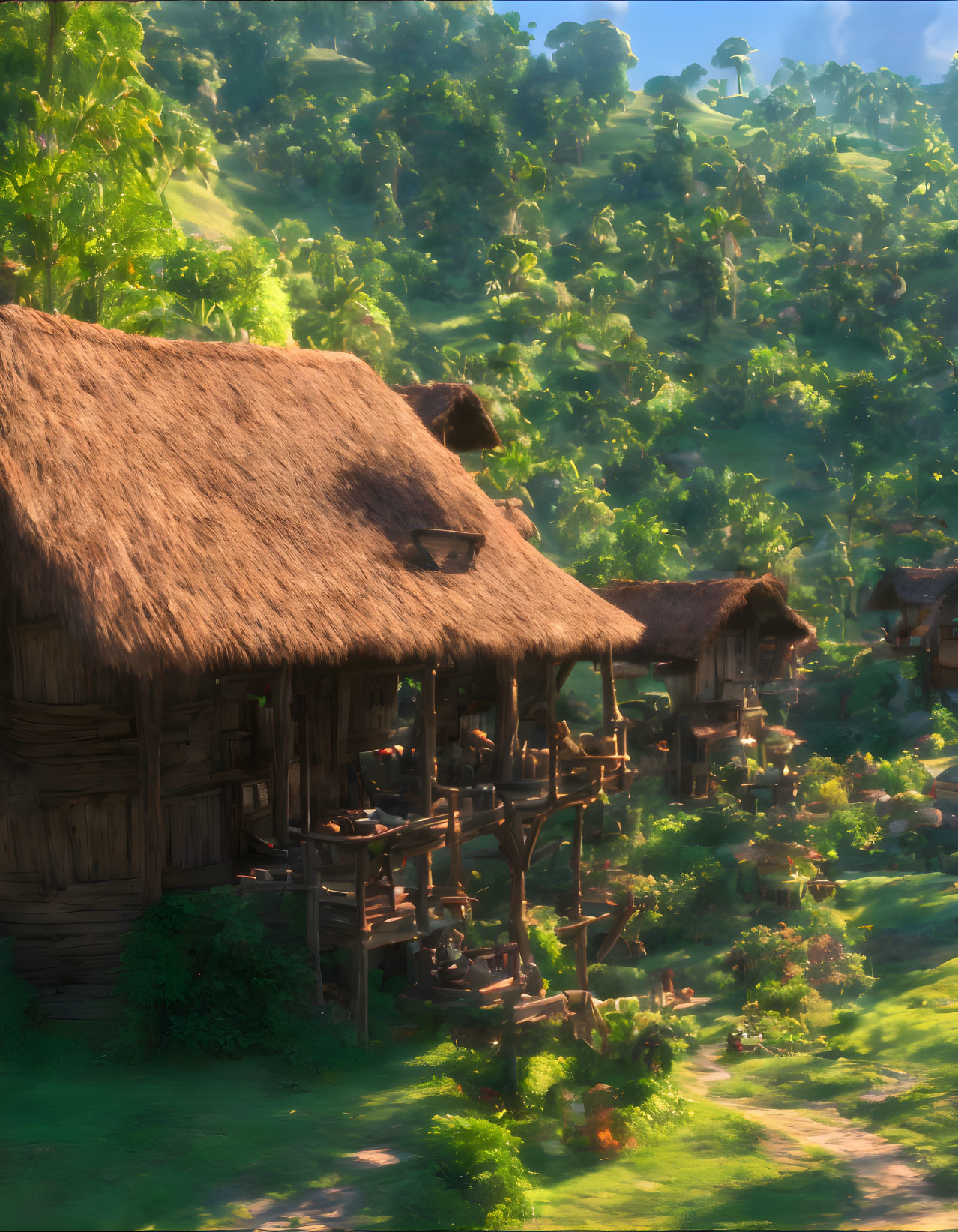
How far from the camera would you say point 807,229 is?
9175cm

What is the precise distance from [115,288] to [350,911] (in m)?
22.7

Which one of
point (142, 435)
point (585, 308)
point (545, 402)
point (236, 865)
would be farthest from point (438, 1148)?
point (585, 308)

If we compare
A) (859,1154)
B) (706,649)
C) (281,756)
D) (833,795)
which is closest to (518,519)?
(706,649)

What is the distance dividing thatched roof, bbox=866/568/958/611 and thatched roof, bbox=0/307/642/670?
22.2 metres

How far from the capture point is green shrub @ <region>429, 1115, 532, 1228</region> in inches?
489

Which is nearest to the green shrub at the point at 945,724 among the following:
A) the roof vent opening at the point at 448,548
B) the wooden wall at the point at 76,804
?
the roof vent opening at the point at 448,548

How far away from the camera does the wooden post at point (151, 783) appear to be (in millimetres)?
15070

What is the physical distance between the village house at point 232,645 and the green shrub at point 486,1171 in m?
3.66

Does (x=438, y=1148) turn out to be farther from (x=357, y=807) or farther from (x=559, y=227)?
(x=559, y=227)

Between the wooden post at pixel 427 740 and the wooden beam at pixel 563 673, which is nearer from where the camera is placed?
the wooden post at pixel 427 740

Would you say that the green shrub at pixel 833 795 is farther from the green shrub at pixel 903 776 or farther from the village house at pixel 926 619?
the village house at pixel 926 619

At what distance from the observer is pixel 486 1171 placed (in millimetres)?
12508

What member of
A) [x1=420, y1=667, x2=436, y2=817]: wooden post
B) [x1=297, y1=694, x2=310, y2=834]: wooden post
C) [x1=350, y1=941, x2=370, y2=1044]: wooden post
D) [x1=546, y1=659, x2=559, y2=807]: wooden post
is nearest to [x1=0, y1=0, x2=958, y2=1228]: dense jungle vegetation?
[x1=350, y1=941, x2=370, y2=1044]: wooden post

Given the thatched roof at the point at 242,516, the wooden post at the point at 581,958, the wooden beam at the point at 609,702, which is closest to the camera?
the thatched roof at the point at 242,516
